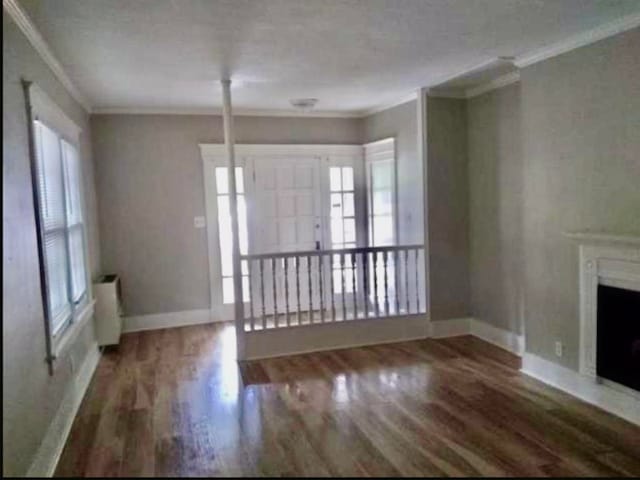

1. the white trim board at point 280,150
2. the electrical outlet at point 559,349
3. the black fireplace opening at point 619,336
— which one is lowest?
the electrical outlet at point 559,349

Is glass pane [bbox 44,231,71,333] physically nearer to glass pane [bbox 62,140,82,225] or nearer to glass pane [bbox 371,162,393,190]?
glass pane [bbox 62,140,82,225]

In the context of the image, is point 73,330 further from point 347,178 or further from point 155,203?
point 347,178

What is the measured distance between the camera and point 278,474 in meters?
2.63

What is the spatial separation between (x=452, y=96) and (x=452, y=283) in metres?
1.87

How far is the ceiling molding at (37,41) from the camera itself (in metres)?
2.52

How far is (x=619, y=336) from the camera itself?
3.25m

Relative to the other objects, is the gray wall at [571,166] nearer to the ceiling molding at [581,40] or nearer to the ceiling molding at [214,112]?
the ceiling molding at [581,40]

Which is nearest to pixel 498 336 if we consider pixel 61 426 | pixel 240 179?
pixel 240 179

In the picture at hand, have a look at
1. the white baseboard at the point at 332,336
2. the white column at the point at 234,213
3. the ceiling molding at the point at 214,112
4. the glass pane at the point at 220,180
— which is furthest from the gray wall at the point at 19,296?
the glass pane at the point at 220,180

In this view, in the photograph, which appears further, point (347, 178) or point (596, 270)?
point (347, 178)

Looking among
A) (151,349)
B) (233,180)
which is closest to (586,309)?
(233,180)

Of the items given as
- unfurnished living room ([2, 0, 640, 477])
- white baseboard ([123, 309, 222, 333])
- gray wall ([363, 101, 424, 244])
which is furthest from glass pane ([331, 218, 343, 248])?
white baseboard ([123, 309, 222, 333])

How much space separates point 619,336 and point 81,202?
172 inches

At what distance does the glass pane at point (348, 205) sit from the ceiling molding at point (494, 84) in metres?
1.94
